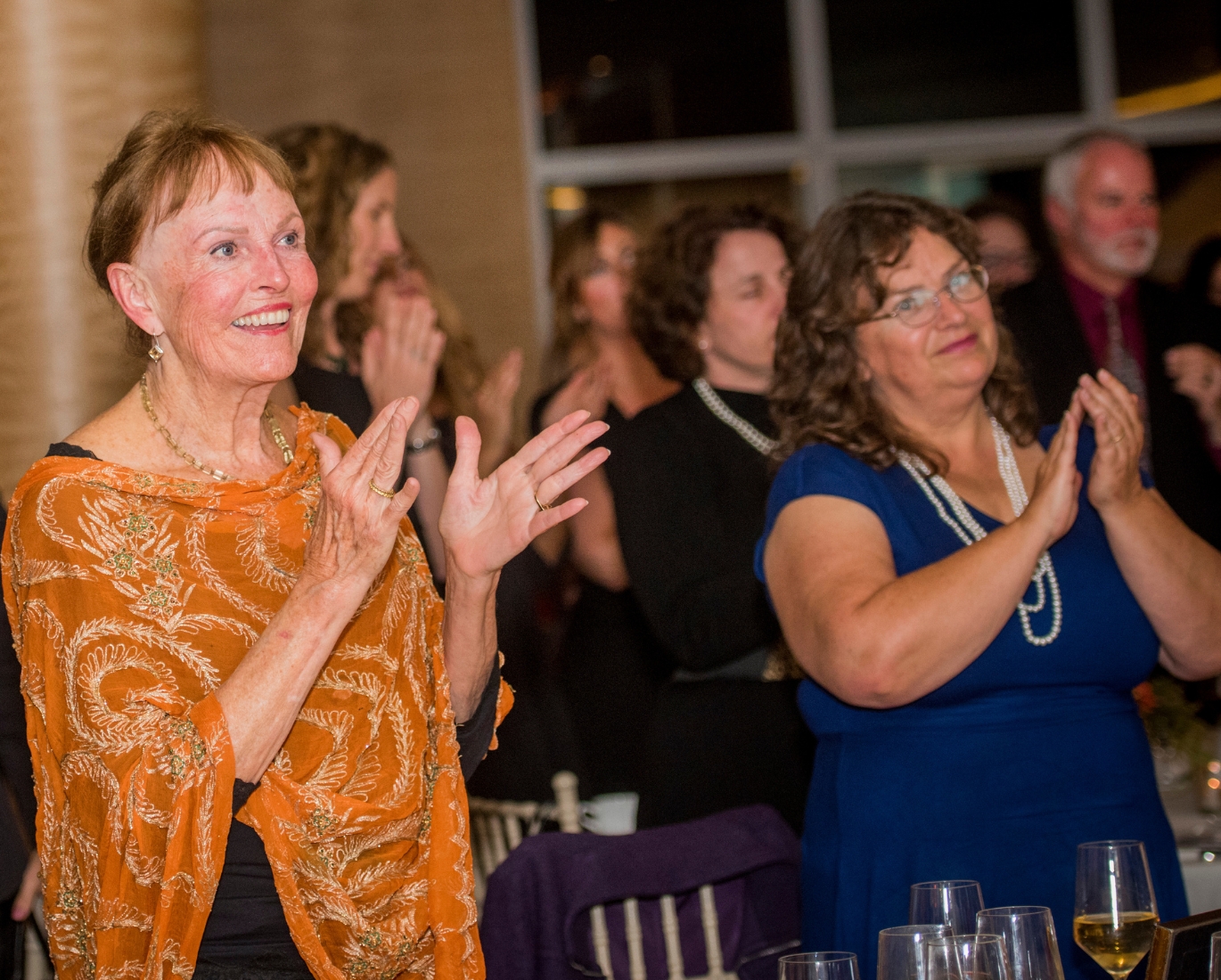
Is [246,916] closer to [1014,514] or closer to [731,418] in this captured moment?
[1014,514]

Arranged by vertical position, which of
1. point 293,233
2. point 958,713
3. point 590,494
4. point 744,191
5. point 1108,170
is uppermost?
point 744,191

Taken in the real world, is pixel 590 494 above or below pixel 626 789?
above

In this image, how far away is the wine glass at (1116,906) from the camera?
4.90 ft

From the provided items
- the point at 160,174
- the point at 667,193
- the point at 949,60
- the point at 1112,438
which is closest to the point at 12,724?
the point at 160,174

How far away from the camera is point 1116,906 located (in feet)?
4.93

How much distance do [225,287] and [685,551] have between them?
128 cm

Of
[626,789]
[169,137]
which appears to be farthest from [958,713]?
[626,789]

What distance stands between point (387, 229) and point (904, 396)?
139 centimetres

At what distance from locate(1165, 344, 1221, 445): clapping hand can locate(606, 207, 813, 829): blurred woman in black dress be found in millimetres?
1048

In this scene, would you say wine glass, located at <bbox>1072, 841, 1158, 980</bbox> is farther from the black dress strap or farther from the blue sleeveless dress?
the black dress strap

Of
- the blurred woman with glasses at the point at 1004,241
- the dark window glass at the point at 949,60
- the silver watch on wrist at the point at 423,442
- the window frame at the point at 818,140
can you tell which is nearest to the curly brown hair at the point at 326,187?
the silver watch on wrist at the point at 423,442

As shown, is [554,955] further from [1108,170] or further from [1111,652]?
[1108,170]

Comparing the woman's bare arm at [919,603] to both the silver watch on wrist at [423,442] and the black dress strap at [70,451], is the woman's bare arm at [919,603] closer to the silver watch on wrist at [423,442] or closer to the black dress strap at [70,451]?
the black dress strap at [70,451]

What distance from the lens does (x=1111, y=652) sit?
6.54 ft
